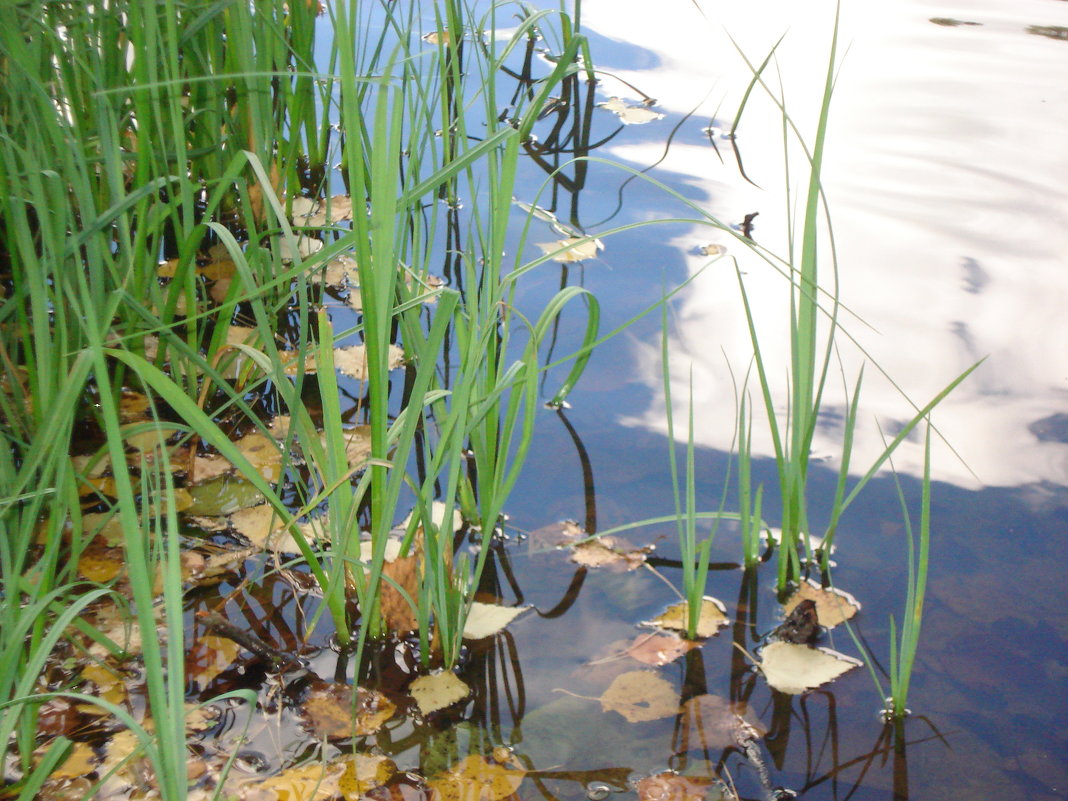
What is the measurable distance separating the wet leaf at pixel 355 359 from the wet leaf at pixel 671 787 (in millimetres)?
962

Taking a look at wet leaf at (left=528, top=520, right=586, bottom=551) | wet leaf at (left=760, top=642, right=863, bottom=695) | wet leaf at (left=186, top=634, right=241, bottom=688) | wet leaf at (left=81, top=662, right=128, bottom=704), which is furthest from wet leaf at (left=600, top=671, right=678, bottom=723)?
wet leaf at (left=81, top=662, right=128, bottom=704)

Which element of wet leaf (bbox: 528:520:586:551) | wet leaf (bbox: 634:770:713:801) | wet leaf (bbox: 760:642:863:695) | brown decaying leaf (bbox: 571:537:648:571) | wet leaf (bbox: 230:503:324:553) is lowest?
wet leaf (bbox: 634:770:713:801)

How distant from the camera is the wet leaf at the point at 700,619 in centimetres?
126

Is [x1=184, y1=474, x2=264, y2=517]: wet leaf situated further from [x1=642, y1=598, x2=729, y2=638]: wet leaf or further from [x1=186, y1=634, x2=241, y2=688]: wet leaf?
[x1=642, y1=598, x2=729, y2=638]: wet leaf

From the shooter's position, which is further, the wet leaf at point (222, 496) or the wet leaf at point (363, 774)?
the wet leaf at point (222, 496)

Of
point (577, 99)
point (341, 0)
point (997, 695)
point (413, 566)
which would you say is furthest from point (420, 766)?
point (577, 99)

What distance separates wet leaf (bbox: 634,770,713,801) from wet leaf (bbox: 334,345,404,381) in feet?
3.16

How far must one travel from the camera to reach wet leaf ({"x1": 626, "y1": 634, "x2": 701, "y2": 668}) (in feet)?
4.00

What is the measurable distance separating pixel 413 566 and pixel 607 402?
1.97ft

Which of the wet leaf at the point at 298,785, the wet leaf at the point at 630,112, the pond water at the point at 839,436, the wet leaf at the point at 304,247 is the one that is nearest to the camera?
the wet leaf at the point at 298,785

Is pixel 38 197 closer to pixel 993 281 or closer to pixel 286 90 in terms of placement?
pixel 286 90

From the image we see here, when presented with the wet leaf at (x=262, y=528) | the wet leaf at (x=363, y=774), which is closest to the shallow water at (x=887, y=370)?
the wet leaf at (x=363, y=774)

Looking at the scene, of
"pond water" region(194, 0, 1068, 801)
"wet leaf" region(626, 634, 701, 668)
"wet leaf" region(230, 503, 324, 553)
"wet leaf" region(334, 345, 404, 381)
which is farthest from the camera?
"wet leaf" region(334, 345, 404, 381)

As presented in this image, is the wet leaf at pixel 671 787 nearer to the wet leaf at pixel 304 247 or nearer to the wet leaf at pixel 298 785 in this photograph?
the wet leaf at pixel 298 785
